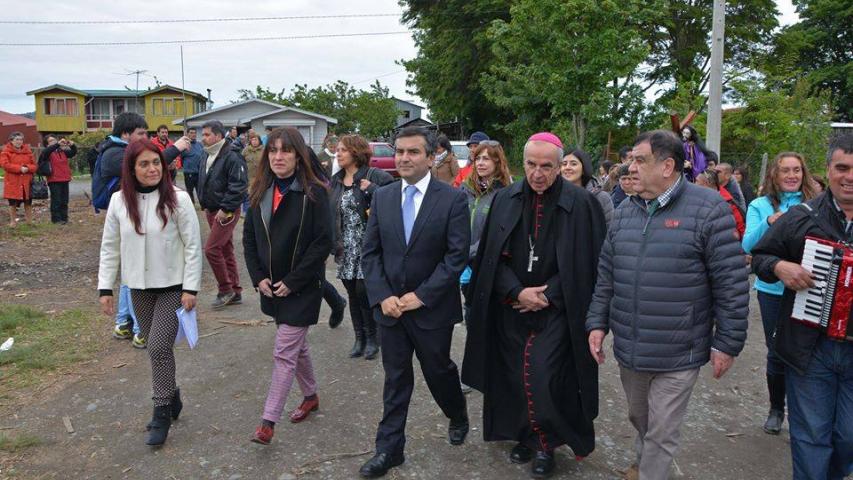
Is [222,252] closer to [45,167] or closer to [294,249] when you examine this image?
[294,249]

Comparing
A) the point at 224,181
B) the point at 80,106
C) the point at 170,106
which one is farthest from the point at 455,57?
the point at 80,106

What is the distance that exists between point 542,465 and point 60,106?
2614 inches

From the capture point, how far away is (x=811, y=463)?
320 cm

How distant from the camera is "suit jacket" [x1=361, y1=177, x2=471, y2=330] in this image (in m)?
3.88

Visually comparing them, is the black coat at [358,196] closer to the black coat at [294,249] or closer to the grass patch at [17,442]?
the black coat at [294,249]

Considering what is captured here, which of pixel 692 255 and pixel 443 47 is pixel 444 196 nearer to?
pixel 692 255

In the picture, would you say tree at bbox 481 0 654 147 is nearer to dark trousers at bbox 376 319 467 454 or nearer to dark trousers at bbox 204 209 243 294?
dark trousers at bbox 204 209 243 294

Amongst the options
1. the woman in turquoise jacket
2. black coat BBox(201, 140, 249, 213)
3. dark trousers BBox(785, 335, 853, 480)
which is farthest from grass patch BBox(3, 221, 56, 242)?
dark trousers BBox(785, 335, 853, 480)

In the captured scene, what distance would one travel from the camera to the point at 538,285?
383 cm

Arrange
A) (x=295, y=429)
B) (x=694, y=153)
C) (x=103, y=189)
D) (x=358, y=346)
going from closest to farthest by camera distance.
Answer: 1. (x=295, y=429)
2. (x=358, y=346)
3. (x=103, y=189)
4. (x=694, y=153)

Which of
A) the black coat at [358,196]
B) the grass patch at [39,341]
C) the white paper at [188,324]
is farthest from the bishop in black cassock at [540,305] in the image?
the grass patch at [39,341]

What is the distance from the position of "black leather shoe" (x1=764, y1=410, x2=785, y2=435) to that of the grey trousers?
5.14ft

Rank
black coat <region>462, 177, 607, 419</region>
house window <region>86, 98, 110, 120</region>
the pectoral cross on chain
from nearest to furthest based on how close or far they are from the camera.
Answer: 1. black coat <region>462, 177, 607, 419</region>
2. the pectoral cross on chain
3. house window <region>86, 98, 110, 120</region>

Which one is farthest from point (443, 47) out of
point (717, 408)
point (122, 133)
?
point (717, 408)
